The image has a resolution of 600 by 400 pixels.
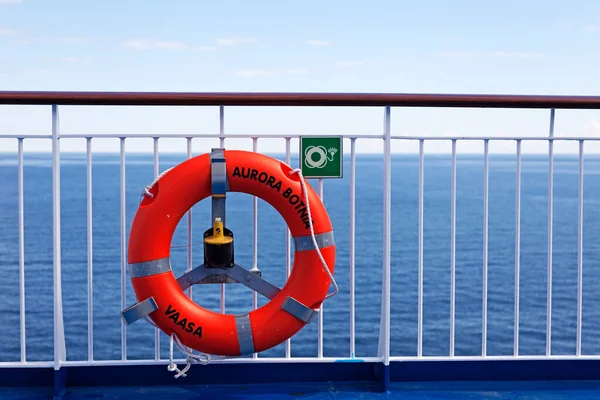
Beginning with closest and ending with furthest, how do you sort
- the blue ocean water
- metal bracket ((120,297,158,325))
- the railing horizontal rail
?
metal bracket ((120,297,158,325)) < the railing horizontal rail < the blue ocean water

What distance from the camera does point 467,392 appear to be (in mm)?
2246

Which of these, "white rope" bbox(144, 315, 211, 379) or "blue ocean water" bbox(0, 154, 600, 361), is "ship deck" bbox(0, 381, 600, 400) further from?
"blue ocean water" bbox(0, 154, 600, 361)

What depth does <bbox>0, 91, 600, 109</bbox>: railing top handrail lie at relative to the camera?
2080mm

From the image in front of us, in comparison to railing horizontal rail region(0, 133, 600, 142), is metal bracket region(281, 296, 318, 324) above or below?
below

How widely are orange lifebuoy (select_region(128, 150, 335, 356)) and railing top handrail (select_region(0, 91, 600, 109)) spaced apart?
164 millimetres

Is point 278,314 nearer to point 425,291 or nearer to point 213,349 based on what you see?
point 213,349

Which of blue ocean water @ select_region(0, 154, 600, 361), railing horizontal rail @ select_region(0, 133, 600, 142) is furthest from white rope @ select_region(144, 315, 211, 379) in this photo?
railing horizontal rail @ select_region(0, 133, 600, 142)

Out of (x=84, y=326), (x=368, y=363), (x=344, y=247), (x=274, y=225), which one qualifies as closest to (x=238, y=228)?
(x=274, y=225)

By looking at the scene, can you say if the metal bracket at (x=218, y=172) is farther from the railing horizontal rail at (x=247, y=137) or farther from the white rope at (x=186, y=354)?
the white rope at (x=186, y=354)

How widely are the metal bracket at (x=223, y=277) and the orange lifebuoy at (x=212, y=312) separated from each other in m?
0.05

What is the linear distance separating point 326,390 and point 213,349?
0.41 meters

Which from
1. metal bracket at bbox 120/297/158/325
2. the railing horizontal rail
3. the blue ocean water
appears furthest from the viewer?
the blue ocean water

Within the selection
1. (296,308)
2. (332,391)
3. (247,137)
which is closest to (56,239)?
(247,137)

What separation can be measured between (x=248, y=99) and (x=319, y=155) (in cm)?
27
